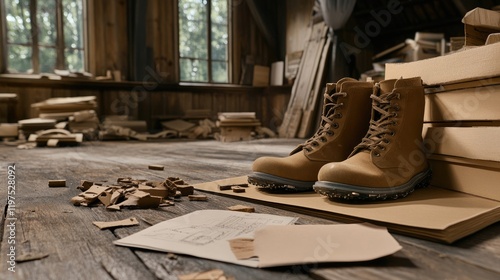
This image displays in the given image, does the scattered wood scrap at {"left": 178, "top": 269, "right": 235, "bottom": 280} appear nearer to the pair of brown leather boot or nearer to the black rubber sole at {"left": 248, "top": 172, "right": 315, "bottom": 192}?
the pair of brown leather boot

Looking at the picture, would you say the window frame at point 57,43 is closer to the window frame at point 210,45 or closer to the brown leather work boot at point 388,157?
the window frame at point 210,45

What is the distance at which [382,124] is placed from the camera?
Answer: 1.22m

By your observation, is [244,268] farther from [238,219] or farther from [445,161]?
[445,161]

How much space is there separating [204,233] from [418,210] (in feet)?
1.78

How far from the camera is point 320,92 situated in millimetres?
5172

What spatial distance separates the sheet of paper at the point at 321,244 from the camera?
73 cm

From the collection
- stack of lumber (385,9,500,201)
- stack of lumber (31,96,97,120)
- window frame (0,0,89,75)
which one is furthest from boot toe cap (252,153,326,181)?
window frame (0,0,89,75)

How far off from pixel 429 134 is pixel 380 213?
52 centimetres

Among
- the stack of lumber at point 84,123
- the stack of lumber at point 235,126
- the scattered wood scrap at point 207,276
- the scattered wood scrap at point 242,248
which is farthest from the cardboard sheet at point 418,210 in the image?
the stack of lumber at point 84,123

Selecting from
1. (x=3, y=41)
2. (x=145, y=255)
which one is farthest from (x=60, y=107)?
(x=145, y=255)

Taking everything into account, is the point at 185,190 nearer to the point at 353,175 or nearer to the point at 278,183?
Answer: the point at 278,183

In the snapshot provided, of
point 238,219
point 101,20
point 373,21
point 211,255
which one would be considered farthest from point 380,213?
point 101,20

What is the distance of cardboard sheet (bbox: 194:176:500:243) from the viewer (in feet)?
2.89

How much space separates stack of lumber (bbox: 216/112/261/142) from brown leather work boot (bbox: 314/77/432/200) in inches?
142
